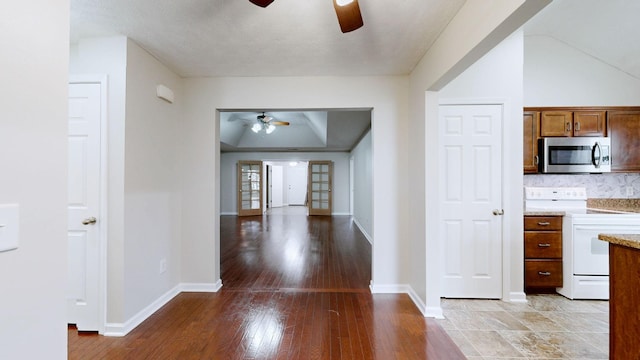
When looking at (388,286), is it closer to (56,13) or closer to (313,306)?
(313,306)

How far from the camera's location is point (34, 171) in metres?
0.76

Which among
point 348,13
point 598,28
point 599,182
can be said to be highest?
point 598,28

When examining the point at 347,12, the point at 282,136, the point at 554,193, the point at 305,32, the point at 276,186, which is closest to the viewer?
the point at 347,12

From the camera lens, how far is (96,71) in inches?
86.4

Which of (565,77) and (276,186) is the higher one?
(565,77)

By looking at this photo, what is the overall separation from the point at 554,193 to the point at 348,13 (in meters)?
3.32

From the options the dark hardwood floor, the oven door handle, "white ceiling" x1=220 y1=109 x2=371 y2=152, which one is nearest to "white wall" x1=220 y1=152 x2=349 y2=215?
"white ceiling" x1=220 y1=109 x2=371 y2=152

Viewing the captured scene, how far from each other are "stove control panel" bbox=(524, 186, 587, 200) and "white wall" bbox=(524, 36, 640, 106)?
1.03m

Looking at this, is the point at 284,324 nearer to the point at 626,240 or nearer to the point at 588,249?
the point at 626,240

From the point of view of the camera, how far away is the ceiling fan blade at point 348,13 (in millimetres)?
1520

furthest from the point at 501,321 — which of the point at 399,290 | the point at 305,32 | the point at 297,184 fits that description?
the point at 297,184

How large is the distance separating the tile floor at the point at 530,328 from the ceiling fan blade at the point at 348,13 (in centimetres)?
237

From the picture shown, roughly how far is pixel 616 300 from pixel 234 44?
301cm

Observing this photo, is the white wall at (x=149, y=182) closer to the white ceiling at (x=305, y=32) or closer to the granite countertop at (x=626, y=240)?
the white ceiling at (x=305, y=32)
